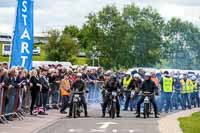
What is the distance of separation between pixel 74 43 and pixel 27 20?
75.6m

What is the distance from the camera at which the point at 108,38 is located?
298 feet

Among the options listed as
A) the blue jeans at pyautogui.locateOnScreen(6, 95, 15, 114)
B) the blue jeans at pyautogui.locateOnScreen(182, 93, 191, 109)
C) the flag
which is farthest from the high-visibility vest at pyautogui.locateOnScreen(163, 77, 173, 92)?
the blue jeans at pyautogui.locateOnScreen(6, 95, 15, 114)

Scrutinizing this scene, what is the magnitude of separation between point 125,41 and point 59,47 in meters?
12.2

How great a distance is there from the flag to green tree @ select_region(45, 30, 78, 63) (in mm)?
71401

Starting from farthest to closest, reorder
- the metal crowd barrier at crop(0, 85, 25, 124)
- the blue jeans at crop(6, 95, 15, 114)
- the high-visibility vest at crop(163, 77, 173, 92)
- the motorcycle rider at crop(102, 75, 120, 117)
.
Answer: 1. the high-visibility vest at crop(163, 77, 173, 92)
2. the motorcycle rider at crop(102, 75, 120, 117)
3. the blue jeans at crop(6, 95, 15, 114)
4. the metal crowd barrier at crop(0, 85, 25, 124)

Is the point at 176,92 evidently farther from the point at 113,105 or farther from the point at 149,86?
the point at 113,105

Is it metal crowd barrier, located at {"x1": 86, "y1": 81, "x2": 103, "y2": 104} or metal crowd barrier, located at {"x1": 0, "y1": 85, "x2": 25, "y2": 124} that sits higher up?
metal crowd barrier, located at {"x1": 86, "y1": 81, "x2": 103, "y2": 104}

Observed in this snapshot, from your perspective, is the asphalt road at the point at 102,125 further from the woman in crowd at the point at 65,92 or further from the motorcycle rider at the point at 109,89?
the woman in crowd at the point at 65,92

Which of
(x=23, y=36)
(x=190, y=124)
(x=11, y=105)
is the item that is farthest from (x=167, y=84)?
(x=11, y=105)

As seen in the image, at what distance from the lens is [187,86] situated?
36.0 m

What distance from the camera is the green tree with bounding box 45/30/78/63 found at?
97750mm

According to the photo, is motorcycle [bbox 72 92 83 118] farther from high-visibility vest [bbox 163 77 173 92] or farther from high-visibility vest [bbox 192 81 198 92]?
high-visibility vest [bbox 192 81 198 92]

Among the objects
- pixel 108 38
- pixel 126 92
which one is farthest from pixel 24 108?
pixel 108 38

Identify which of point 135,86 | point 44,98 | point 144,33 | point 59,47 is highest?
point 144,33
